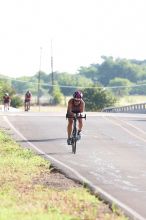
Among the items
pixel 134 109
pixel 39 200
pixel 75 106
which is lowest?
pixel 39 200

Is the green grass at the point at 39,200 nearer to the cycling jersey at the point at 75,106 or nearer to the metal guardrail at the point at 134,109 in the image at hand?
the cycling jersey at the point at 75,106

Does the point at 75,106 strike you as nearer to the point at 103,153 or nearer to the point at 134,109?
the point at 103,153

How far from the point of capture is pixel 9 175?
13242mm

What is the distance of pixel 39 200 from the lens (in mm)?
10312

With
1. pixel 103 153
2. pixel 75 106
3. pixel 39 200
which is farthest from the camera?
pixel 75 106

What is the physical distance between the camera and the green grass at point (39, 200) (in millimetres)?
9117

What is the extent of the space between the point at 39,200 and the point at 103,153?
26.5 ft

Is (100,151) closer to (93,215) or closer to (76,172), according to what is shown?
(76,172)

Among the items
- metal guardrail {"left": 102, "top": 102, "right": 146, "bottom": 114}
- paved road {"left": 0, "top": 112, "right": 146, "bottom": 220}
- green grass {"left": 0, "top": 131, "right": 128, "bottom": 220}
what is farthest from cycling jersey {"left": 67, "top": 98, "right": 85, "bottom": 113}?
metal guardrail {"left": 102, "top": 102, "right": 146, "bottom": 114}

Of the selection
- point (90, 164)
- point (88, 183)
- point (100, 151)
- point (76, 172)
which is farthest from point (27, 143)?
point (88, 183)

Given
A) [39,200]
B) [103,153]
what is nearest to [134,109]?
[103,153]

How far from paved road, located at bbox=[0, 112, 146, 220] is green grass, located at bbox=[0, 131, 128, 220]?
46 cm

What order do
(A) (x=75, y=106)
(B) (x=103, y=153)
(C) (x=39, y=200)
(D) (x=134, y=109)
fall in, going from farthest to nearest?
(D) (x=134, y=109) → (A) (x=75, y=106) → (B) (x=103, y=153) → (C) (x=39, y=200)

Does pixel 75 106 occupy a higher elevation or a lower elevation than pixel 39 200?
higher
